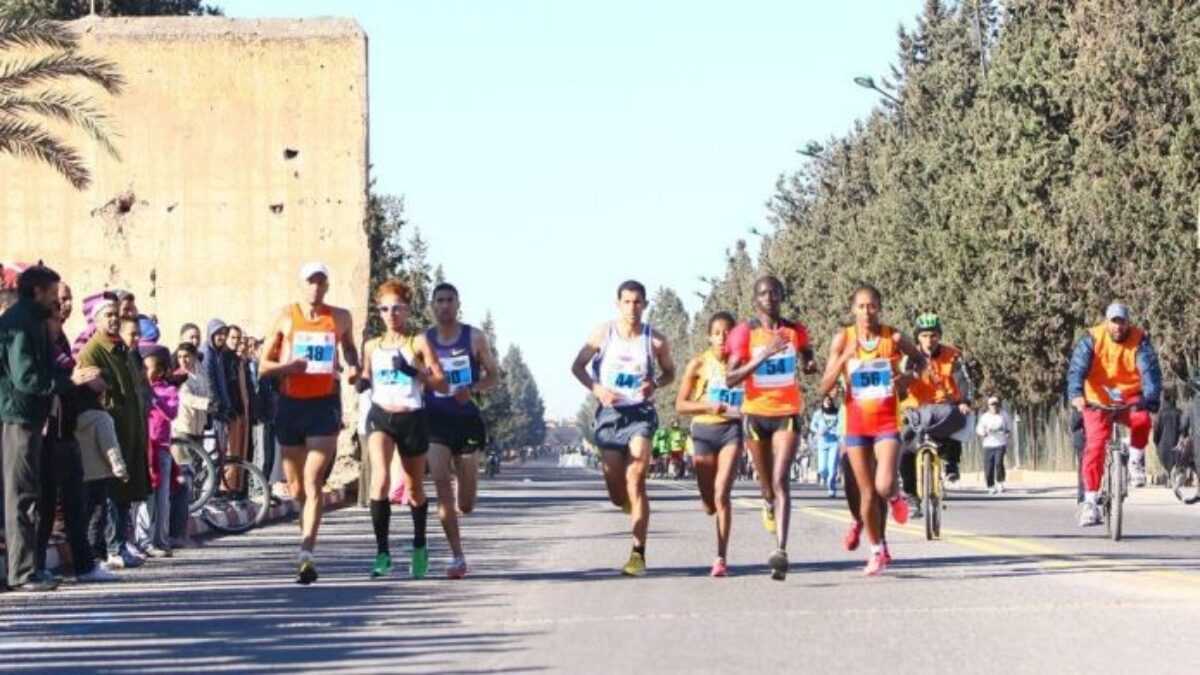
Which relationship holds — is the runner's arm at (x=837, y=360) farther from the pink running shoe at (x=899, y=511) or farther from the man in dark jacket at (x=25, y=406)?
the man in dark jacket at (x=25, y=406)

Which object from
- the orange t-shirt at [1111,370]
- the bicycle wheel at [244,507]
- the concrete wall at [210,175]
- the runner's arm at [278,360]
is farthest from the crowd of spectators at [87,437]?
the concrete wall at [210,175]

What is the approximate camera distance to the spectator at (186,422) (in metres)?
22.2

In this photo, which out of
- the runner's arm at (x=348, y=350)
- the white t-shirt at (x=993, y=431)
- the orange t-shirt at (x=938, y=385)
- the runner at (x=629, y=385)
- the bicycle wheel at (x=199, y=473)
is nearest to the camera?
the runner's arm at (x=348, y=350)

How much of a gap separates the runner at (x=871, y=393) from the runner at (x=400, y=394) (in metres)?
2.52

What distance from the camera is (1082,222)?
177 feet

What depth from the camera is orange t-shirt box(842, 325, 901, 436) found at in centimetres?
1695

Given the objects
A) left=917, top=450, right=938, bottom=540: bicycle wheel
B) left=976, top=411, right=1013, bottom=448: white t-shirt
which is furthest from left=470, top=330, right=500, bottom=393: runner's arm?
left=976, top=411, right=1013, bottom=448: white t-shirt

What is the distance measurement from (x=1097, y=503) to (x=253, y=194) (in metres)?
21.7

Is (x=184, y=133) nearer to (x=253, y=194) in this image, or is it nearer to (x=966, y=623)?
(x=253, y=194)

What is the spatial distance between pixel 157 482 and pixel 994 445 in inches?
1102

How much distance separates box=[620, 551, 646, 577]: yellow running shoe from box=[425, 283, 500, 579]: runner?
41.4 inches

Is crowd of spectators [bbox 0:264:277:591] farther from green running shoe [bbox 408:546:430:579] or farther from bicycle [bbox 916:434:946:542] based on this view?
bicycle [bbox 916:434:946:542]

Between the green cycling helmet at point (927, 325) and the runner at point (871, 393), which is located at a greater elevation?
the green cycling helmet at point (927, 325)

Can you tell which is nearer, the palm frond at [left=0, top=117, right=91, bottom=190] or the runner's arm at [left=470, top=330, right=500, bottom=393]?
the runner's arm at [left=470, top=330, right=500, bottom=393]
